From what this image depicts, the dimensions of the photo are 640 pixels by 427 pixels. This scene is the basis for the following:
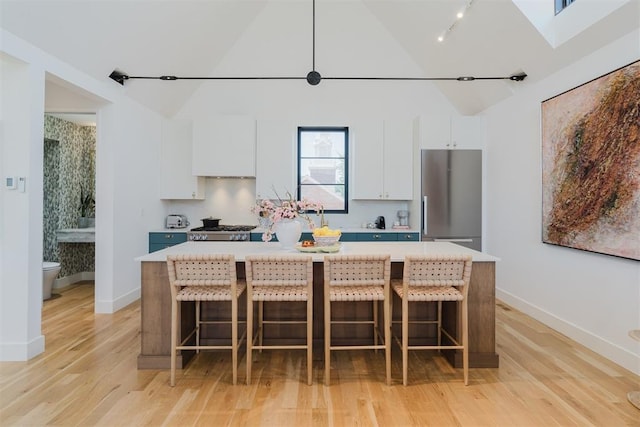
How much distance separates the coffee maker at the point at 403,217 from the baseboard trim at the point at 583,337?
1.72m

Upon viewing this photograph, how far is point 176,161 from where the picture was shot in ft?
16.8

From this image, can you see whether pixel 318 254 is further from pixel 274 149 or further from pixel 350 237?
pixel 274 149

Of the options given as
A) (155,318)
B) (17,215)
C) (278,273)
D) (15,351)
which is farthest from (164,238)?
(278,273)

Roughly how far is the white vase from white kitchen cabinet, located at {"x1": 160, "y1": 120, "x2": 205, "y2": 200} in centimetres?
266

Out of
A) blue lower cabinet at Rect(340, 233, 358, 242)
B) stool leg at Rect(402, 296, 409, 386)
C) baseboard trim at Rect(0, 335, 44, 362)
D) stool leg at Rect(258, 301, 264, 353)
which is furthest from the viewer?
blue lower cabinet at Rect(340, 233, 358, 242)

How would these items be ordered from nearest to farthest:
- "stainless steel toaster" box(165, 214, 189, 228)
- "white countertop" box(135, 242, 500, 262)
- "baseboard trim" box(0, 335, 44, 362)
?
"white countertop" box(135, 242, 500, 262) < "baseboard trim" box(0, 335, 44, 362) < "stainless steel toaster" box(165, 214, 189, 228)

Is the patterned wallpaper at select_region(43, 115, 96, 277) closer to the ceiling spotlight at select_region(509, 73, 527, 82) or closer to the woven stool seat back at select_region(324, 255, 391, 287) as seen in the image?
the woven stool seat back at select_region(324, 255, 391, 287)

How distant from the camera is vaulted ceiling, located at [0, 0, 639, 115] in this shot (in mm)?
2945

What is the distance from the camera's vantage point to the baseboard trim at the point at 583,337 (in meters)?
2.66

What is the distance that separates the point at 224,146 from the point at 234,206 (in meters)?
0.99

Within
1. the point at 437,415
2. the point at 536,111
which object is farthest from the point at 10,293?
the point at 536,111

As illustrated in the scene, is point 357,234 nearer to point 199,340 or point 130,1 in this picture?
point 199,340

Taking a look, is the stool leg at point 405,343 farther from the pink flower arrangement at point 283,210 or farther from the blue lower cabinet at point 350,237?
the blue lower cabinet at point 350,237

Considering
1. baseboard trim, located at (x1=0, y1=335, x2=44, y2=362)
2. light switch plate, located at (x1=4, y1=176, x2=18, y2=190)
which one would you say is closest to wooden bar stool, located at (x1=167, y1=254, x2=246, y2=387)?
baseboard trim, located at (x1=0, y1=335, x2=44, y2=362)
